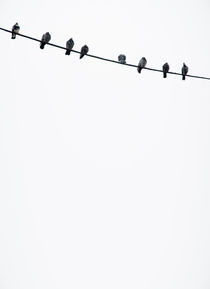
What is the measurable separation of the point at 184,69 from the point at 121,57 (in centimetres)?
290

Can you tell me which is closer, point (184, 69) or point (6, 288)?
point (184, 69)

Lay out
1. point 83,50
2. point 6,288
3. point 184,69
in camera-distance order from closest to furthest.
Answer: point 83,50 < point 184,69 < point 6,288

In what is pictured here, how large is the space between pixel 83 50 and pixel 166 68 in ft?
11.9

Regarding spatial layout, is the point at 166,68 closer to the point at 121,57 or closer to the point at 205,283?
the point at 121,57

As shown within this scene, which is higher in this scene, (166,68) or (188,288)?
(166,68)

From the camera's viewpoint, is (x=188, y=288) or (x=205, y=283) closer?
(x=205, y=283)

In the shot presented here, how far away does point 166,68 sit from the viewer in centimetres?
1784

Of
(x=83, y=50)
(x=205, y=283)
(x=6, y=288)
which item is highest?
(x=83, y=50)

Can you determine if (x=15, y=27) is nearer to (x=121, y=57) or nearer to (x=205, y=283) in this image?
(x=121, y=57)

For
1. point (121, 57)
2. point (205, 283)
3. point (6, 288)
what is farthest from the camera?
point (6, 288)

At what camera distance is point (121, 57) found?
18953 millimetres

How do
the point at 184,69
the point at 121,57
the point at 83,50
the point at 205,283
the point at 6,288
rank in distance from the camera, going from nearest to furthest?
the point at 83,50
the point at 184,69
the point at 121,57
the point at 205,283
the point at 6,288

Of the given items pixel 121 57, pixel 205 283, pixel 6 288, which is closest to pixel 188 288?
pixel 205 283

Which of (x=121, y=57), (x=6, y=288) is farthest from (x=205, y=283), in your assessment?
(x=121, y=57)
